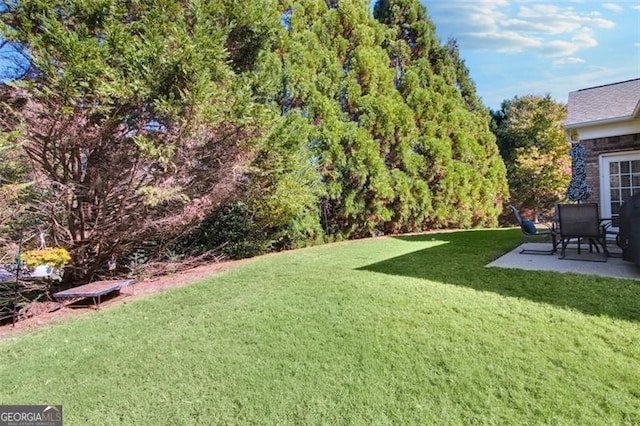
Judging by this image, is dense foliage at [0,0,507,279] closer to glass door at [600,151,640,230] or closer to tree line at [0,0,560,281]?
tree line at [0,0,560,281]

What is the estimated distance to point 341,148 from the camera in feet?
32.4

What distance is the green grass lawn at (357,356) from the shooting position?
2.48 metres

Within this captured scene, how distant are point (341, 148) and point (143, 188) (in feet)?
18.7

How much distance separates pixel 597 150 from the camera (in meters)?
8.48

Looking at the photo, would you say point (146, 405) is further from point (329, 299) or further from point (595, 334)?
point (595, 334)

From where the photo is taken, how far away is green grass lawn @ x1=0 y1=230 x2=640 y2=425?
248cm

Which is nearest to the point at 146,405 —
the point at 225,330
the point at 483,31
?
the point at 225,330

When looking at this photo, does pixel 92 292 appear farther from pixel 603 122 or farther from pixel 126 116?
pixel 603 122

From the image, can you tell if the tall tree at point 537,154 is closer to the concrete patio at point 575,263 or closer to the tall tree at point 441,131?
the tall tree at point 441,131
